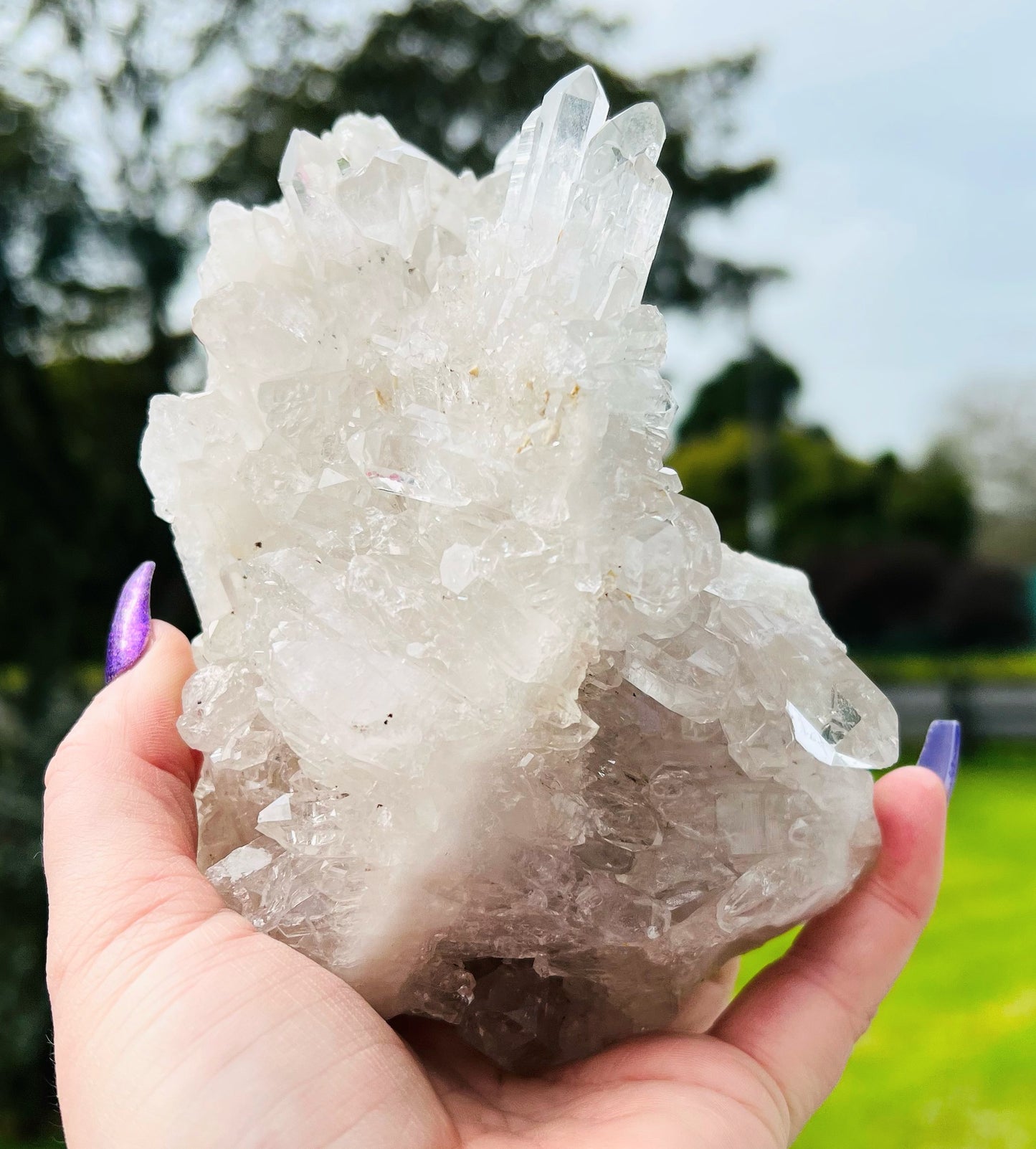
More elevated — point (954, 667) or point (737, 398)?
point (737, 398)

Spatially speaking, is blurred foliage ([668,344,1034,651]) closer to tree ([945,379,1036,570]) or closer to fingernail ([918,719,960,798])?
tree ([945,379,1036,570])

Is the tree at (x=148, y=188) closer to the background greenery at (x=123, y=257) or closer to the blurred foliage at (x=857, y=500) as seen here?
the background greenery at (x=123, y=257)

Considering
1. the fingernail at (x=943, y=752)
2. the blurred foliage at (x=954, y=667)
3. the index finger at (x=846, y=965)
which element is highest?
the fingernail at (x=943, y=752)

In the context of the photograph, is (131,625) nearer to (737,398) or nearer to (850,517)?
(850,517)

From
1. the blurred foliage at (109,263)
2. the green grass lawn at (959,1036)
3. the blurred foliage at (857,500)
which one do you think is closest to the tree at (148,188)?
the blurred foliage at (109,263)

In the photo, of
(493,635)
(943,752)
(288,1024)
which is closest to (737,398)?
(943,752)
